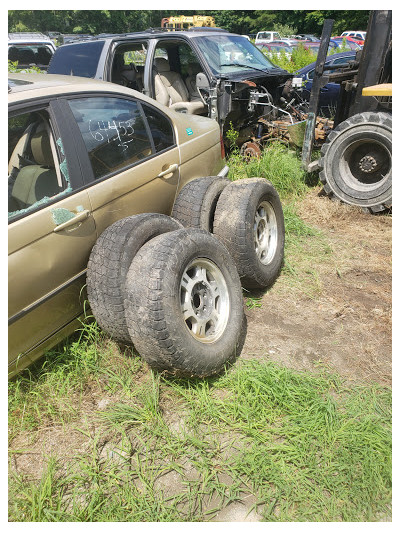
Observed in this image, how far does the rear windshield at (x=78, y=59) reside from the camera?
583 cm

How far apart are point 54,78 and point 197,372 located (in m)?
2.28

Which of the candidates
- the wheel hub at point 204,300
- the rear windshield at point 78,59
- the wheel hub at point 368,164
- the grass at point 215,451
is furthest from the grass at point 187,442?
the rear windshield at point 78,59

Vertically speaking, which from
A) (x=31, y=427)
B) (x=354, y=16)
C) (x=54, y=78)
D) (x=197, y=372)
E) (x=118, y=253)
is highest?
(x=354, y=16)

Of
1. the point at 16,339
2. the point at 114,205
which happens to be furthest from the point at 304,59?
the point at 16,339

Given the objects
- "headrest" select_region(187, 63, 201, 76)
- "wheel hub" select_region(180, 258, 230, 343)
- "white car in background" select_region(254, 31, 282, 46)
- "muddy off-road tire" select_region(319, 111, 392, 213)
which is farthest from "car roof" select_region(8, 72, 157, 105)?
"white car in background" select_region(254, 31, 282, 46)

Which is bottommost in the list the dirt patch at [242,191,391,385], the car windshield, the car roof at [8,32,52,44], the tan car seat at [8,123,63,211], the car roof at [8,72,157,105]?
the dirt patch at [242,191,391,385]

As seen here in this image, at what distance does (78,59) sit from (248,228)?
4.53 metres

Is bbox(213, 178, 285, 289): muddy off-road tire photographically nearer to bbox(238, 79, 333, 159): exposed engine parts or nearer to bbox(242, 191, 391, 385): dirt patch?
bbox(242, 191, 391, 385): dirt patch

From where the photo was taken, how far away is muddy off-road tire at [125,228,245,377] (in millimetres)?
A: 2285

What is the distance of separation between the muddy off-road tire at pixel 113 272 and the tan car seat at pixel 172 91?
377cm

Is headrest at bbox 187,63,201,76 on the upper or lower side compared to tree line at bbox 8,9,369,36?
lower

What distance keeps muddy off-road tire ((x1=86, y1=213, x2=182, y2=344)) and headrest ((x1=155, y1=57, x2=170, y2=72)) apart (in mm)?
4446

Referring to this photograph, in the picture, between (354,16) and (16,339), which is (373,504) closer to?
(16,339)

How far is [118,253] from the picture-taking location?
248 centimetres
